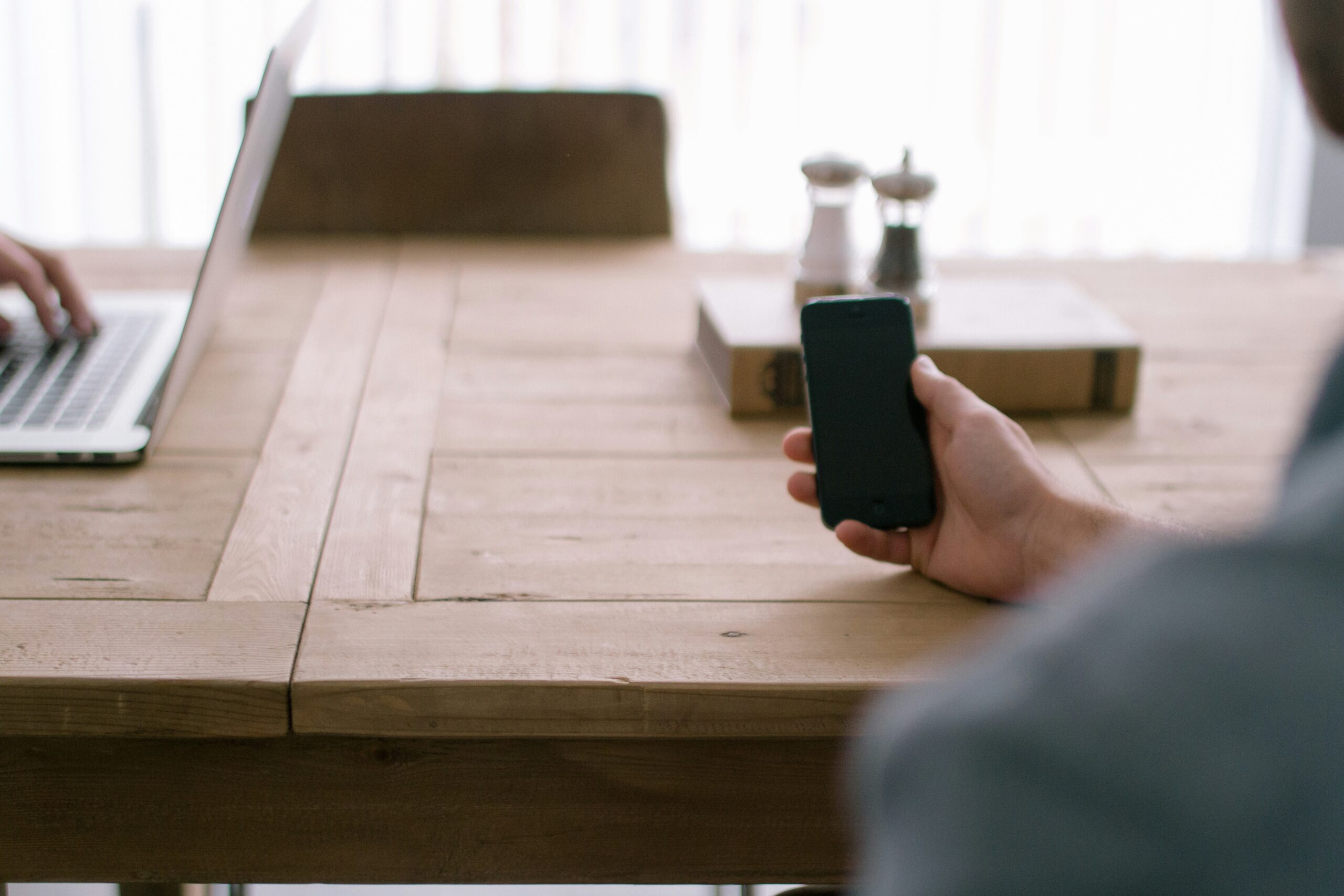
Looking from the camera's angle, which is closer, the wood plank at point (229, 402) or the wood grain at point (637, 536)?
the wood grain at point (637, 536)

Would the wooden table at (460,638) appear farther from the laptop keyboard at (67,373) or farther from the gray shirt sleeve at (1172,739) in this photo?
the gray shirt sleeve at (1172,739)

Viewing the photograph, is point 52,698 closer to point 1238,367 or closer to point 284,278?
point 284,278

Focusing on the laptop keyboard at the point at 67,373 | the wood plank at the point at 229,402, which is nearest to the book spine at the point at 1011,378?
the wood plank at the point at 229,402

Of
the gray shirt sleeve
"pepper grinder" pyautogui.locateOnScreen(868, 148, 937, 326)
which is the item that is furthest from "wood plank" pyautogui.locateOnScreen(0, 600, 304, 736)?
"pepper grinder" pyautogui.locateOnScreen(868, 148, 937, 326)

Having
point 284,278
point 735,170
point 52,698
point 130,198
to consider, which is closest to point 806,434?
point 52,698

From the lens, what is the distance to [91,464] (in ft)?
3.01

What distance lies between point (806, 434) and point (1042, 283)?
0.51 m

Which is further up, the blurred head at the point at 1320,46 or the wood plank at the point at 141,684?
the blurred head at the point at 1320,46

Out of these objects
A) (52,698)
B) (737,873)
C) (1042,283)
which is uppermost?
(1042,283)

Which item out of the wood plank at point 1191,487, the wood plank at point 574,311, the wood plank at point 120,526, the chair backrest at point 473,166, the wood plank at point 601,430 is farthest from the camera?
the chair backrest at point 473,166

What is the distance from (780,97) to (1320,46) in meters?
2.69

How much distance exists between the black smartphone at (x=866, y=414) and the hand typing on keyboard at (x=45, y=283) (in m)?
0.69

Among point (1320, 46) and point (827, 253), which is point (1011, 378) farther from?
point (1320, 46)

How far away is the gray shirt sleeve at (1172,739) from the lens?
0.19 m
